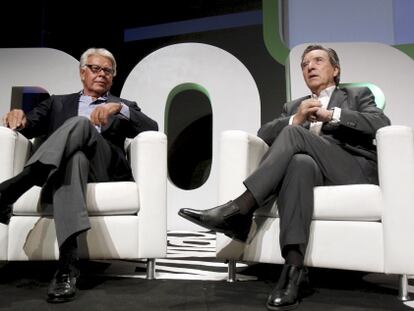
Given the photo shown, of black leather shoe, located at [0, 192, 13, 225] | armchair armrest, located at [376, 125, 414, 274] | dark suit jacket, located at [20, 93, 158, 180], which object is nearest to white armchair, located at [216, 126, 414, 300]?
armchair armrest, located at [376, 125, 414, 274]

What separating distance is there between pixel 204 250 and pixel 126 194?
106 centimetres

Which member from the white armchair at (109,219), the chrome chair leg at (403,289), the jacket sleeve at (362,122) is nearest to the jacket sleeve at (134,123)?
the white armchair at (109,219)

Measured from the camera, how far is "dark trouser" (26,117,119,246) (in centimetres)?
158

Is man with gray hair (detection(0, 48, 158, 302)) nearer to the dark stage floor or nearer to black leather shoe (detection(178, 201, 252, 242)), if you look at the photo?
the dark stage floor

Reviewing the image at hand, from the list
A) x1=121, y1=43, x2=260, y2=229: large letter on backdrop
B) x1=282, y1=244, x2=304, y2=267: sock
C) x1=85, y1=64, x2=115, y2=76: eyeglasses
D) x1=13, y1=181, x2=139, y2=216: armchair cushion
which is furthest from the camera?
x1=121, y1=43, x2=260, y2=229: large letter on backdrop

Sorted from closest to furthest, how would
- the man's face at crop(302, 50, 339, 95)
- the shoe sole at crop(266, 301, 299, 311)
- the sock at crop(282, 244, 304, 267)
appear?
the shoe sole at crop(266, 301, 299, 311), the sock at crop(282, 244, 304, 267), the man's face at crop(302, 50, 339, 95)

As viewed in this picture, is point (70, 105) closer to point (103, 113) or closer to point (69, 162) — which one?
point (103, 113)

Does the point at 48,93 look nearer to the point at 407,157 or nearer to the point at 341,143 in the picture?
the point at 341,143

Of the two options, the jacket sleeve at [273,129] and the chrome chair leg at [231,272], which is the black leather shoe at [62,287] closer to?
the chrome chair leg at [231,272]

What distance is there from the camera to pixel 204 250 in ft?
9.09

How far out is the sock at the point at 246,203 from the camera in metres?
1.62

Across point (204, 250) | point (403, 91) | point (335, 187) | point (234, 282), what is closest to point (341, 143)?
point (335, 187)

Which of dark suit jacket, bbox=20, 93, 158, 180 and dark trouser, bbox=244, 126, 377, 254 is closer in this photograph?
dark trouser, bbox=244, 126, 377, 254

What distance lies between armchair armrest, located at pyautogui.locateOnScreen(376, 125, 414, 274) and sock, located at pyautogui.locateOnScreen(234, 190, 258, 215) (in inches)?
18.2
